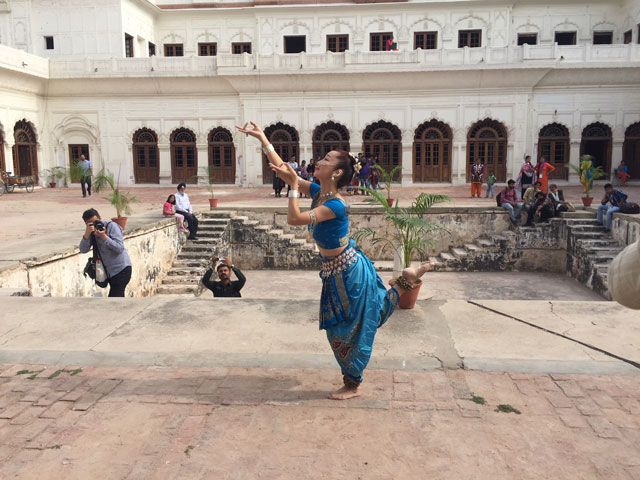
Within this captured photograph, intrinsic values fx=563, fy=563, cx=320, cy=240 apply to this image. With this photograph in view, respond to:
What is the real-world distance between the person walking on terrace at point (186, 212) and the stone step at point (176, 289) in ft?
6.13

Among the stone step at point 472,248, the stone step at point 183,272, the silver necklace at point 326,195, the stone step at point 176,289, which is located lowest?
the stone step at point 176,289

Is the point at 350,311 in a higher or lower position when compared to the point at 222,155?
lower

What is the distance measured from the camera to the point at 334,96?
2191 cm

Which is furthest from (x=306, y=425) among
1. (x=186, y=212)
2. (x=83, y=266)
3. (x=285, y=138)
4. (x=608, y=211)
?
(x=285, y=138)

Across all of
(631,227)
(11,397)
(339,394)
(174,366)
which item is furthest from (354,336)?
(631,227)

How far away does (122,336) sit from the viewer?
4.34m

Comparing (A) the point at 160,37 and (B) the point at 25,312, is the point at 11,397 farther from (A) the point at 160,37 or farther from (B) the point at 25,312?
(A) the point at 160,37

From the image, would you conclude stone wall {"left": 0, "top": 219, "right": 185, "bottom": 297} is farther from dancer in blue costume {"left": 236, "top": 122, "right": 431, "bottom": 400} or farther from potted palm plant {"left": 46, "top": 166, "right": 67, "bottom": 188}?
potted palm plant {"left": 46, "top": 166, "right": 67, "bottom": 188}

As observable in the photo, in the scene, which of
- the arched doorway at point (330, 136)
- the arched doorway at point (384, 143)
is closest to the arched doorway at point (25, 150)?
the arched doorway at point (330, 136)

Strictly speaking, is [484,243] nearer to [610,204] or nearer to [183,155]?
[610,204]

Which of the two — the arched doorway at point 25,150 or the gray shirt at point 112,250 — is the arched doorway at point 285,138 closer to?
the arched doorway at point 25,150

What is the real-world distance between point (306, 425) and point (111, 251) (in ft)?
12.5

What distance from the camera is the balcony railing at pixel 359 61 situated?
20.6m

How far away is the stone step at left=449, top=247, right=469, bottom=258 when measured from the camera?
12.7 m
